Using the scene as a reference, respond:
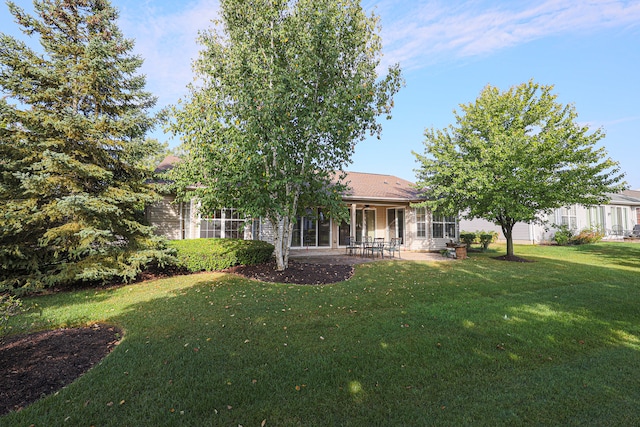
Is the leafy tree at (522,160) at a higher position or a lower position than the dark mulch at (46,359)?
higher

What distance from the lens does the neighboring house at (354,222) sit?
37.7ft

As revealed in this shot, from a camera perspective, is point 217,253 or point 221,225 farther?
point 221,225

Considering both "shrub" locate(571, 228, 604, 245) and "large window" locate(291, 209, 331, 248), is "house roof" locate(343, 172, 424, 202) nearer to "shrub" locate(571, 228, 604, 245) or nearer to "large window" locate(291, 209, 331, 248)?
"large window" locate(291, 209, 331, 248)

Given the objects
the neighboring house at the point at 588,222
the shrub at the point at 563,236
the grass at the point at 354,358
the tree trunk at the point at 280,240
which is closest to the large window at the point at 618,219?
the neighboring house at the point at 588,222

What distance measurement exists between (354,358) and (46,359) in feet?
12.0

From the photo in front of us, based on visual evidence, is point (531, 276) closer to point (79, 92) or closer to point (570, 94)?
point (570, 94)

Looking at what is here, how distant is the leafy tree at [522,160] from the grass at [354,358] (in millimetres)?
4974

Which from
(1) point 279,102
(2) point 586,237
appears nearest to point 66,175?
(1) point 279,102

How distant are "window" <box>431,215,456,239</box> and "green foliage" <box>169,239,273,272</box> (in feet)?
33.3

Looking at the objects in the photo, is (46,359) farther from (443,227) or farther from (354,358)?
(443,227)

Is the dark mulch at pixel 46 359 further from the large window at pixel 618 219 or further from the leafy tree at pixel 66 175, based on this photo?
the large window at pixel 618 219

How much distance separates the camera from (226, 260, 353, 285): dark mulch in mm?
7891

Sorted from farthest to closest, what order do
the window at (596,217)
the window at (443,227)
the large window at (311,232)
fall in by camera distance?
the window at (596,217), the window at (443,227), the large window at (311,232)

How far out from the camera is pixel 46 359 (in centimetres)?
346
